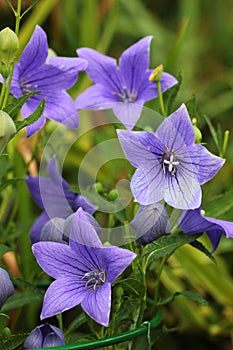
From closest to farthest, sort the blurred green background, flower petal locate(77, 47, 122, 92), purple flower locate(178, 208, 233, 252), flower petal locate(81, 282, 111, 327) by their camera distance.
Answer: flower petal locate(81, 282, 111, 327) → purple flower locate(178, 208, 233, 252) → flower petal locate(77, 47, 122, 92) → the blurred green background

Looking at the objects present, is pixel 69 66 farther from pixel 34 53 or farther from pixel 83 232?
pixel 83 232

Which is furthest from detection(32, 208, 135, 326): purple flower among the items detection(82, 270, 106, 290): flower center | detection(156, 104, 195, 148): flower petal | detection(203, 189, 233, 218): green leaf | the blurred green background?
the blurred green background

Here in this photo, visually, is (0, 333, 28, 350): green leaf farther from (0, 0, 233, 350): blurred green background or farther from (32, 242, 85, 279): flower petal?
(0, 0, 233, 350): blurred green background

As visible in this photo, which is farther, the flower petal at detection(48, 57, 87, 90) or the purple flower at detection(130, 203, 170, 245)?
the flower petal at detection(48, 57, 87, 90)

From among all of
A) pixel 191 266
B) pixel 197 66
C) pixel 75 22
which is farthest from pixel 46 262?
pixel 197 66

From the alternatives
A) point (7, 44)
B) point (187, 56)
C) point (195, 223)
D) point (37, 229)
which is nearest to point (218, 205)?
point (195, 223)

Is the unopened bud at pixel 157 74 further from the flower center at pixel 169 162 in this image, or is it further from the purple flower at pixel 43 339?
the purple flower at pixel 43 339
